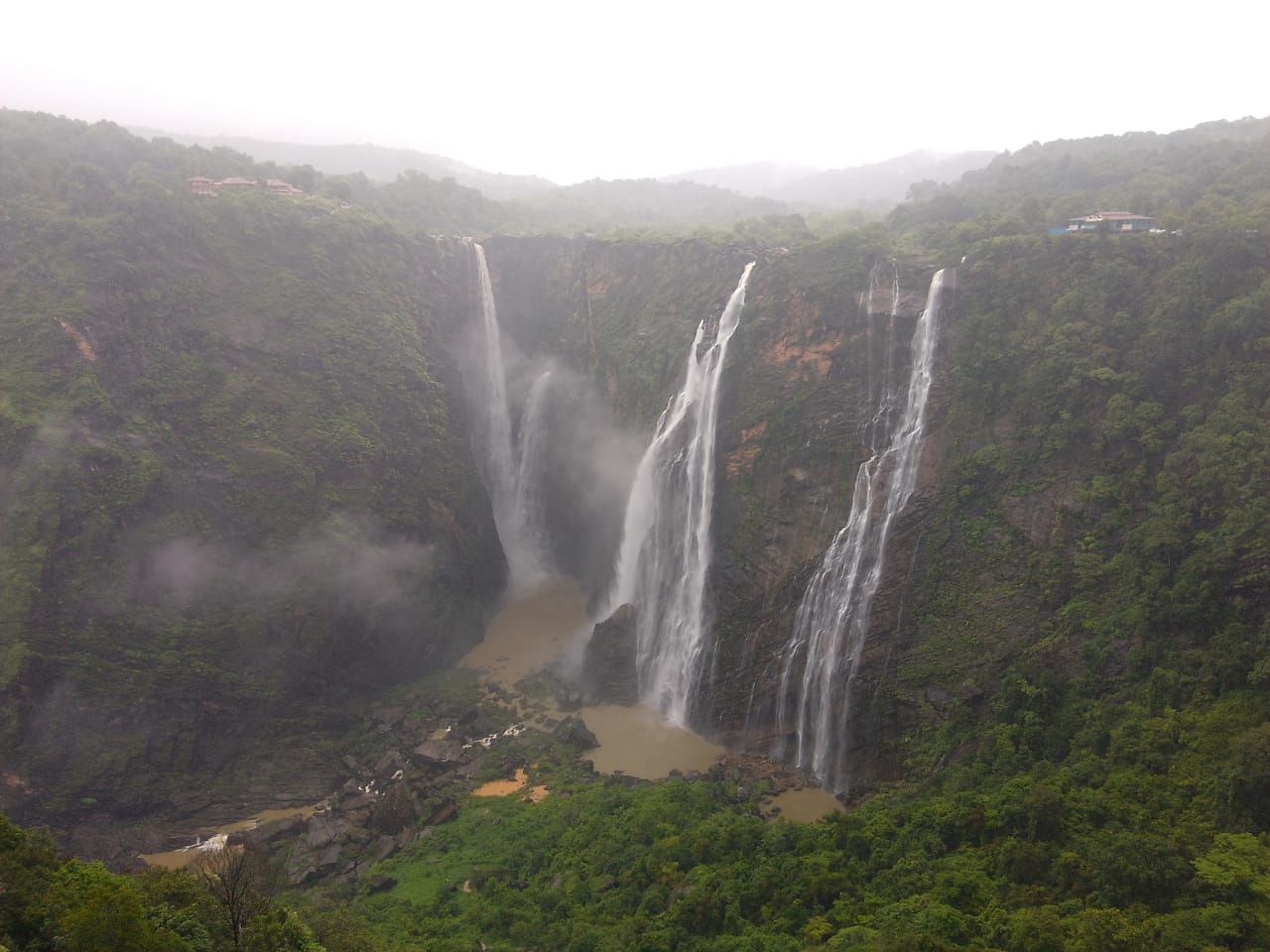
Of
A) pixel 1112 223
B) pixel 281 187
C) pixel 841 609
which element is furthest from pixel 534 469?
pixel 1112 223

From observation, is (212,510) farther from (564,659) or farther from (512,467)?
(512,467)

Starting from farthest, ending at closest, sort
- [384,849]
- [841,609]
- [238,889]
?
[841,609], [384,849], [238,889]

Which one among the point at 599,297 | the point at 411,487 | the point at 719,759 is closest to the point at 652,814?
the point at 719,759

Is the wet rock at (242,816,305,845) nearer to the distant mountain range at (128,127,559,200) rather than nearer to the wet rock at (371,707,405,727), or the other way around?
the wet rock at (371,707,405,727)

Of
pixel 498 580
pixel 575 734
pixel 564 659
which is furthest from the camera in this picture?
pixel 498 580

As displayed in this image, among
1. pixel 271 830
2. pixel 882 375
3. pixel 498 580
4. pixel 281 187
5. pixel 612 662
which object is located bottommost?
pixel 271 830

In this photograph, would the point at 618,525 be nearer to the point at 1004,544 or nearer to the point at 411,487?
the point at 411,487
